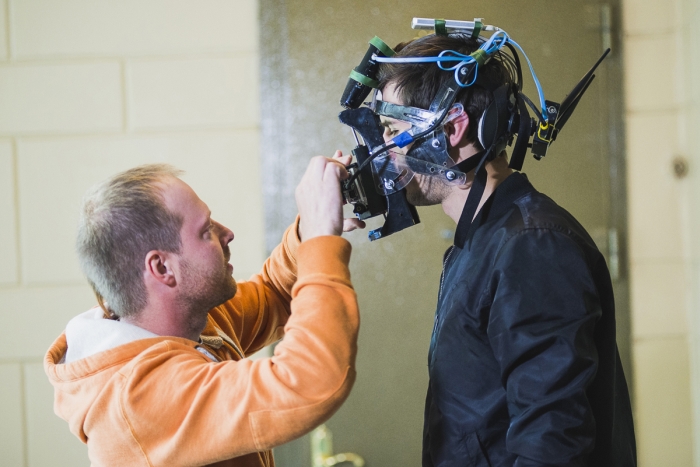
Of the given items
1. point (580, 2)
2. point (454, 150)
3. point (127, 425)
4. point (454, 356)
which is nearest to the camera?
point (127, 425)

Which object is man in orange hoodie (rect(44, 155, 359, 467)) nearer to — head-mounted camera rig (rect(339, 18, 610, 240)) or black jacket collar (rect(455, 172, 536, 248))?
head-mounted camera rig (rect(339, 18, 610, 240))

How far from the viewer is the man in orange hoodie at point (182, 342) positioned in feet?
3.12

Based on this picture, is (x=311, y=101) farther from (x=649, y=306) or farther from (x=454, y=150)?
(x=649, y=306)

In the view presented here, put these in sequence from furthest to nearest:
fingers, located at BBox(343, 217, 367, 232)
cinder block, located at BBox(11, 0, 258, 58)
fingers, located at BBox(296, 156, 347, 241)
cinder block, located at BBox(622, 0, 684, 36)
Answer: cinder block, located at BBox(11, 0, 258, 58)
cinder block, located at BBox(622, 0, 684, 36)
fingers, located at BBox(343, 217, 367, 232)
fingers, located at BBox(296, 156, 347, 241)

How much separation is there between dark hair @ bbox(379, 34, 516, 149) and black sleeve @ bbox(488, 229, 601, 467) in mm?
295

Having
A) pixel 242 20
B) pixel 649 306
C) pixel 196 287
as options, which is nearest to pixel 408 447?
pixel 649 306

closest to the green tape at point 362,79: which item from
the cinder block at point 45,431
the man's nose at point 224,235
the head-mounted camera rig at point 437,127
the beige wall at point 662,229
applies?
the head-mounted camera rig at point 437,127

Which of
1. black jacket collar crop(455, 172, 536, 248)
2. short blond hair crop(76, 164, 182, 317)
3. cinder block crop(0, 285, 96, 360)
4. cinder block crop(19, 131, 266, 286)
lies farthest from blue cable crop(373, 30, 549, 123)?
cinder block crop(0, 285, 96, 360)

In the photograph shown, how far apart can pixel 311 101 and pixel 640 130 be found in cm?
101

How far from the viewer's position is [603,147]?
1921 millimetres

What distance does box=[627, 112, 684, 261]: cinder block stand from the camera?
191cm

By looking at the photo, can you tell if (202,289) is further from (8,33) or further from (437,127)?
(8,33)

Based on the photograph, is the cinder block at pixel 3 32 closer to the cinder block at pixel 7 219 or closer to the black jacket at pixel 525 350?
the cinder block at pixel 7 219

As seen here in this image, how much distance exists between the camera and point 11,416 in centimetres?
205
